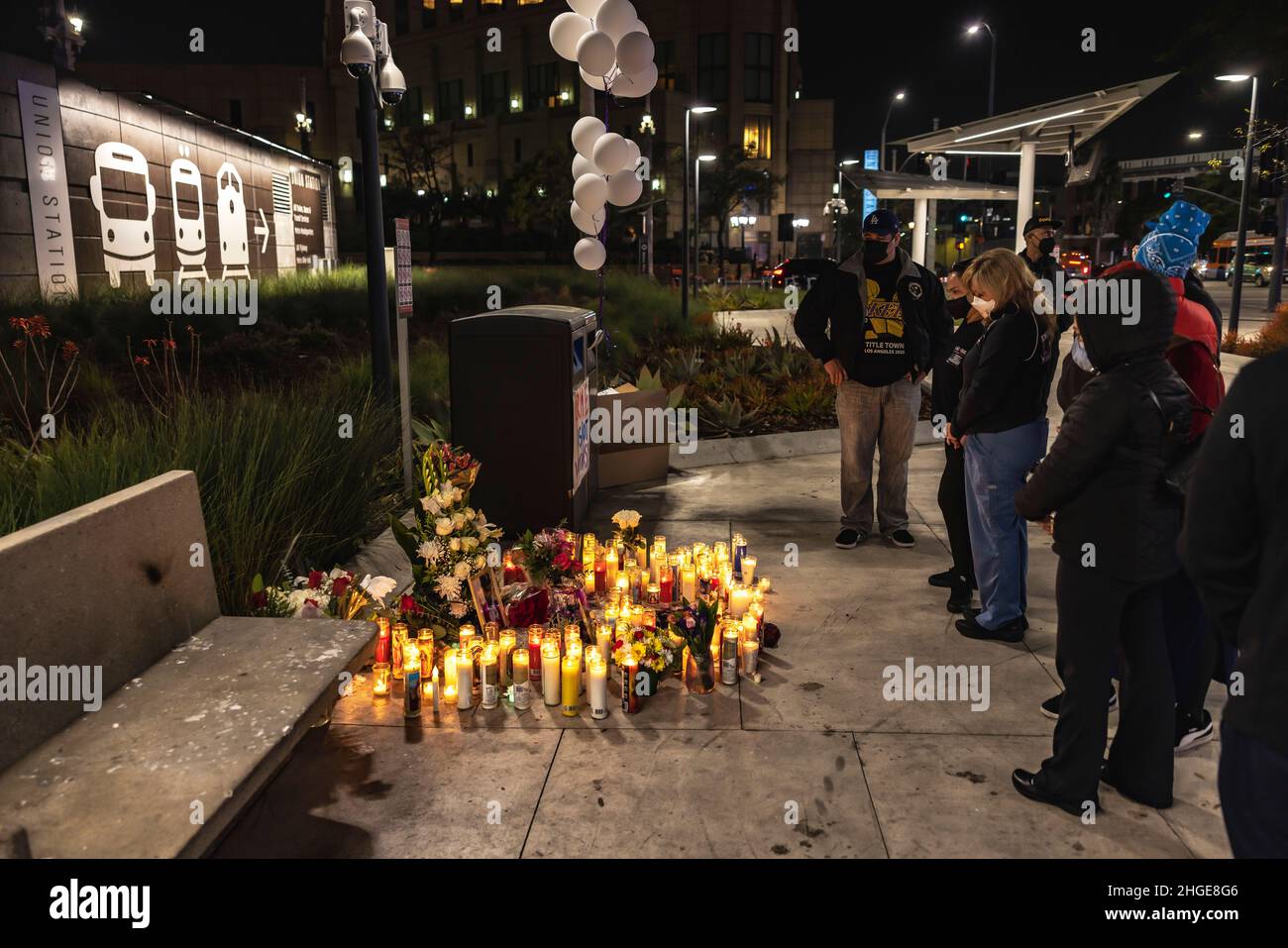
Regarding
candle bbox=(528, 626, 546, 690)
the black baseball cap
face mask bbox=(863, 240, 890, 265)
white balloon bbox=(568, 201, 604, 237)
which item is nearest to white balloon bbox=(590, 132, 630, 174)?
white balloon bbox=(568, 201, 604, 237)

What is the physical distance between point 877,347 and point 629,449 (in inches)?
115

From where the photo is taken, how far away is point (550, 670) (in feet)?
15.0

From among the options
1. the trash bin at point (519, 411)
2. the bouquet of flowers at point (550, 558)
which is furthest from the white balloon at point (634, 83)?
the bouquet of flowers at point (550, 558)

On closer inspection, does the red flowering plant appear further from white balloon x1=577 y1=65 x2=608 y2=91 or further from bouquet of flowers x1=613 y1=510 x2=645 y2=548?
white balloon x1=577 y1=65 x2=608 y2=91

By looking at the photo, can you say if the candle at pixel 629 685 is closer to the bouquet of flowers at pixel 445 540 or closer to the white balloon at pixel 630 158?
the bouquet of flowers at pixel 445 540

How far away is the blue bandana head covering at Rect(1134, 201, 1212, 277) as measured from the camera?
16.5ft

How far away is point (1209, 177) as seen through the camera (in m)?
78.1

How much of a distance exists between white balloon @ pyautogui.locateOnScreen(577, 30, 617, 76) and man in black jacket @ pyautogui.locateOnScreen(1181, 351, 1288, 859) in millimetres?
8296

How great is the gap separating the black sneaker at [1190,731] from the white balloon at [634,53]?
736cm

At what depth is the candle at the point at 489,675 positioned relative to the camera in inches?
180
